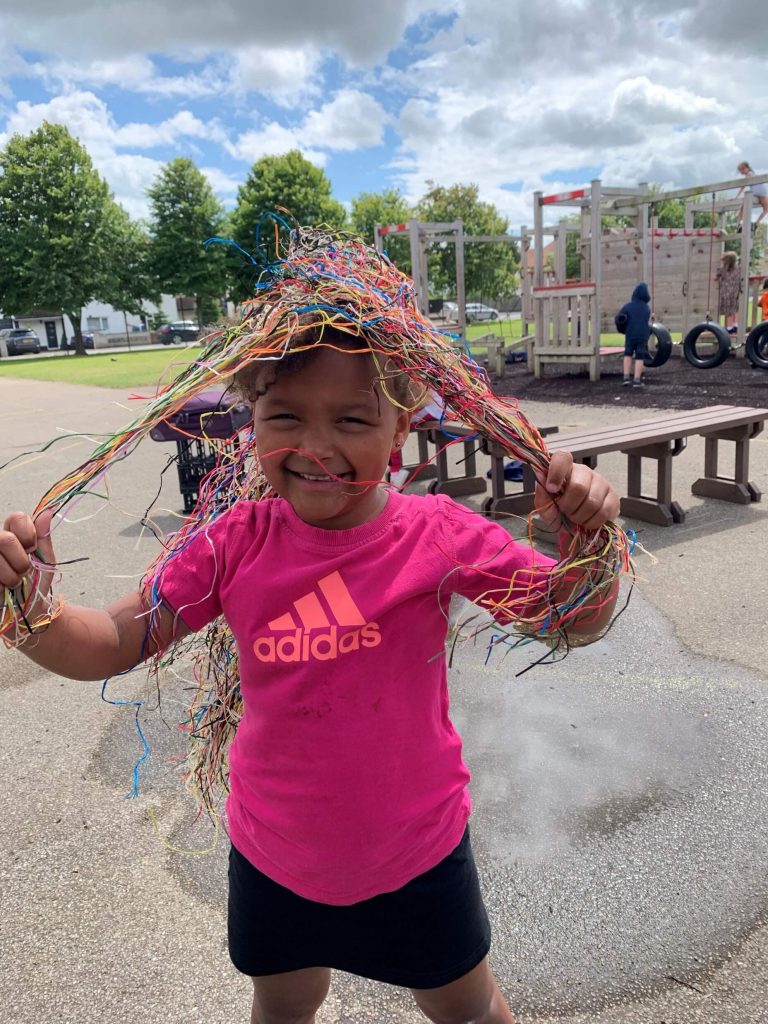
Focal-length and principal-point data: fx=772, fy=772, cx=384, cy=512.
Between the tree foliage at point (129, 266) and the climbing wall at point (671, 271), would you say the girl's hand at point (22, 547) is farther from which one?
the tree foliage at point (129, 266)

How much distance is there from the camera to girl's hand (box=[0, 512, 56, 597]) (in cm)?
123

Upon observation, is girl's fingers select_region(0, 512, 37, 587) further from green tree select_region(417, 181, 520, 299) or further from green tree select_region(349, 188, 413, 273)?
green tree select_region(349, 188, 413, 273)

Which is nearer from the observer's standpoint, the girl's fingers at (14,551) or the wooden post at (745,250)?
the girl's fingers at (14,551)

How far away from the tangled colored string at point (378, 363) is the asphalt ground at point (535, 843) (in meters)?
0.22

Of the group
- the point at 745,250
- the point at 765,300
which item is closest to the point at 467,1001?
the point at 745,250

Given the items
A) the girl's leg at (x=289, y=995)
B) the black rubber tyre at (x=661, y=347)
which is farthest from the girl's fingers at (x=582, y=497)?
the black rubber tyre at (x=661, y=347)

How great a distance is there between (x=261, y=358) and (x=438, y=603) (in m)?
0.55

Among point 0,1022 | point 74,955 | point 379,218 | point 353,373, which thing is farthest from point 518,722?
point 379,218

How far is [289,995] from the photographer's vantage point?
5.02ft

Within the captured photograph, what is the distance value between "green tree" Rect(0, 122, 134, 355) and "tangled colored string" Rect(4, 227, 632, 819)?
158ft

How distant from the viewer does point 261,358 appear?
132 cm

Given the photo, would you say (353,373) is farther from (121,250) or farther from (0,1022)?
(121,250)

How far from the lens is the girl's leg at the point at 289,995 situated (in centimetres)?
151

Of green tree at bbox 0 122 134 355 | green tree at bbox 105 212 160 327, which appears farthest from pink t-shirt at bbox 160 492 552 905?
green tree at bbox 105 212 160 327
